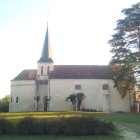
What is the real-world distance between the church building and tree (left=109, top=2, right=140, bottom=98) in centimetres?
867

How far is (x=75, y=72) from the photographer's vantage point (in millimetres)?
44812

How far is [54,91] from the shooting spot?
42.6 metres

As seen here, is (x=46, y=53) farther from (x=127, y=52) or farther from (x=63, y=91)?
(x=127, y=52)

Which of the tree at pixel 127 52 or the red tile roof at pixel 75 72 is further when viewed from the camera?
the red tile roof at pixel 75 72

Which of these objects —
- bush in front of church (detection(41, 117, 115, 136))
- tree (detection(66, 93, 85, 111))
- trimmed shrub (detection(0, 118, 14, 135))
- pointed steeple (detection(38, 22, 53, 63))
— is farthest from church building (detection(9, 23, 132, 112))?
trimmed shrub (detection(0, 118, 14, 135))

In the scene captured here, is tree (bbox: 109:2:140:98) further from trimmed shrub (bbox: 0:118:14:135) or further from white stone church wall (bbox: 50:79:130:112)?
trimmed shrub (bbox: 0:118:14:135)

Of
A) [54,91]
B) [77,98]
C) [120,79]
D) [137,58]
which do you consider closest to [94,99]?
[77,98]

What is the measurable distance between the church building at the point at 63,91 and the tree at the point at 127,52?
28.4 feet

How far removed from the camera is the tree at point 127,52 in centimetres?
3058

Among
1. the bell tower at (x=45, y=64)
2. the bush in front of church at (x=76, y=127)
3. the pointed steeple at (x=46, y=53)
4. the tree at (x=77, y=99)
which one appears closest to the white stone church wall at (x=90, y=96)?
the tree at (x=77, y=99)

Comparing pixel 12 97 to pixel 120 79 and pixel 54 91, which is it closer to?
pixel 54 91

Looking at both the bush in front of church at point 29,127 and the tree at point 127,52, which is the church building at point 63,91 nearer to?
the tree at point 127,52

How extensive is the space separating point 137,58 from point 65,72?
18.5 m

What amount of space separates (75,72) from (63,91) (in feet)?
16.6
